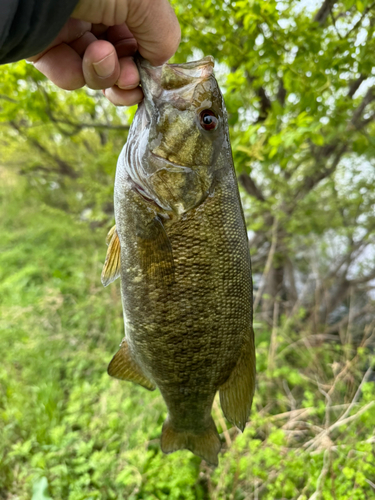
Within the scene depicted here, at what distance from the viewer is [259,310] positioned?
4.70 metres

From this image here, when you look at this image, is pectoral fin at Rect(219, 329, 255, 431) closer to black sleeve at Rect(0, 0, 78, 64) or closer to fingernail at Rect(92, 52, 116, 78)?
fingernail at Rect(92, 52, 116, 78)

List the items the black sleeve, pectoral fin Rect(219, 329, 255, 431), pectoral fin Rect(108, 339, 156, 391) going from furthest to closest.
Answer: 1. pectoral fin Rect(108, 339, 156, 391)
2. pectoral fin Rect(219, 329, 255, 431)
3. the black sleeve

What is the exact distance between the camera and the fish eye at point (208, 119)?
41.1 inches

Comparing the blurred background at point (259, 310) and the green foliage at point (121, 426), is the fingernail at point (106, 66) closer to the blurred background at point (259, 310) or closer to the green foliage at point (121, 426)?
the blurred background at point (259, 310)

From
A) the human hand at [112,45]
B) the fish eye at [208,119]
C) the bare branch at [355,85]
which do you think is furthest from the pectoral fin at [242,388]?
the bare branch at [355,85]

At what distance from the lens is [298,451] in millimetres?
2213

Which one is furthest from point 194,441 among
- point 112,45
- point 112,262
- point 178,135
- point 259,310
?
point 259,310

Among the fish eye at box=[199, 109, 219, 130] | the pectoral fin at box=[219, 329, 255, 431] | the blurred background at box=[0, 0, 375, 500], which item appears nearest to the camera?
the fish eye at box=[199, 109, 219, 130]

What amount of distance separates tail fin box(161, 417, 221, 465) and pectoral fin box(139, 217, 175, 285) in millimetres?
782

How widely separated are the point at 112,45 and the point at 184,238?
776 mm

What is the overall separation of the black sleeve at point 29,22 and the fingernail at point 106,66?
0.62 ft

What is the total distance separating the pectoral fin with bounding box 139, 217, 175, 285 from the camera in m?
1.11

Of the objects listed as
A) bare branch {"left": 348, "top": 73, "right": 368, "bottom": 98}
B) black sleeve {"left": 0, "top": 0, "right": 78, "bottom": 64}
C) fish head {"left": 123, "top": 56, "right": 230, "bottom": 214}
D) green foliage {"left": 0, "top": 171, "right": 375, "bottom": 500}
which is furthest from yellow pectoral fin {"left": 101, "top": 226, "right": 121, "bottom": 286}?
bare branch {"left": 348, "top": 73, "right": 368, "bottom": 98}

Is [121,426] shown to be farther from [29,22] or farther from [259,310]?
[29,22]
